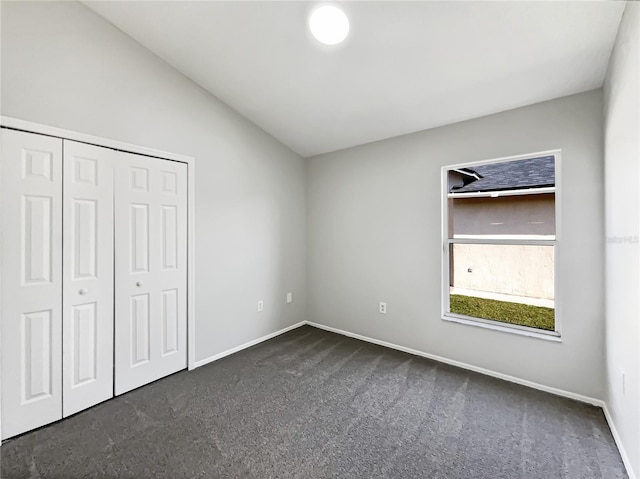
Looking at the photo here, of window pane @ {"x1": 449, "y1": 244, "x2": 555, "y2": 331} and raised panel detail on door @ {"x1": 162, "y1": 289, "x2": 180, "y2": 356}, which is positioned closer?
window pane @ {"x1": 449, "y1": 244, "x2": 555, "y2": 331}

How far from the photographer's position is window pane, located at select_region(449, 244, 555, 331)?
8.16 feet

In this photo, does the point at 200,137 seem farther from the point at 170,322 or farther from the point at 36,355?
the point at 36,355

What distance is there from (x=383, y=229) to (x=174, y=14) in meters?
2.72

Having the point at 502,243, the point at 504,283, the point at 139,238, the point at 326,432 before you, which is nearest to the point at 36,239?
the point at 139,238

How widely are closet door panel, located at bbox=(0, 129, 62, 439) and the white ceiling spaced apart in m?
1.32

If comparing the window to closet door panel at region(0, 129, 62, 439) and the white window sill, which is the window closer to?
the white window sill

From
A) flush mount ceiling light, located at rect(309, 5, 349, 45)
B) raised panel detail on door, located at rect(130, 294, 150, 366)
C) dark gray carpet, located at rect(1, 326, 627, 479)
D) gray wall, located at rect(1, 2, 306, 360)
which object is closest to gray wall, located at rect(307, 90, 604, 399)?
dark gray carpet, located at rect(1, 326, 627, 479)

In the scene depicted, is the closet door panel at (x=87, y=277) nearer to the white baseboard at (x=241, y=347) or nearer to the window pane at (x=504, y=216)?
the white baseboard at (x=241, y=347)

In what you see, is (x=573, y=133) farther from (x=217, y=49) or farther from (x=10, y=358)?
(x=10, y=358)

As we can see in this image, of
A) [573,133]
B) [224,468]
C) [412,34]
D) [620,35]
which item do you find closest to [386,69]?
[412,34]

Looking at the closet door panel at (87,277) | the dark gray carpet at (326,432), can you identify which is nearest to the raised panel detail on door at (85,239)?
the closet door panel at (87,277)

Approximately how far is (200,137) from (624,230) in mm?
3392

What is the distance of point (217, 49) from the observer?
7.92 ft

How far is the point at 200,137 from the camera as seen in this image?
2898mm
